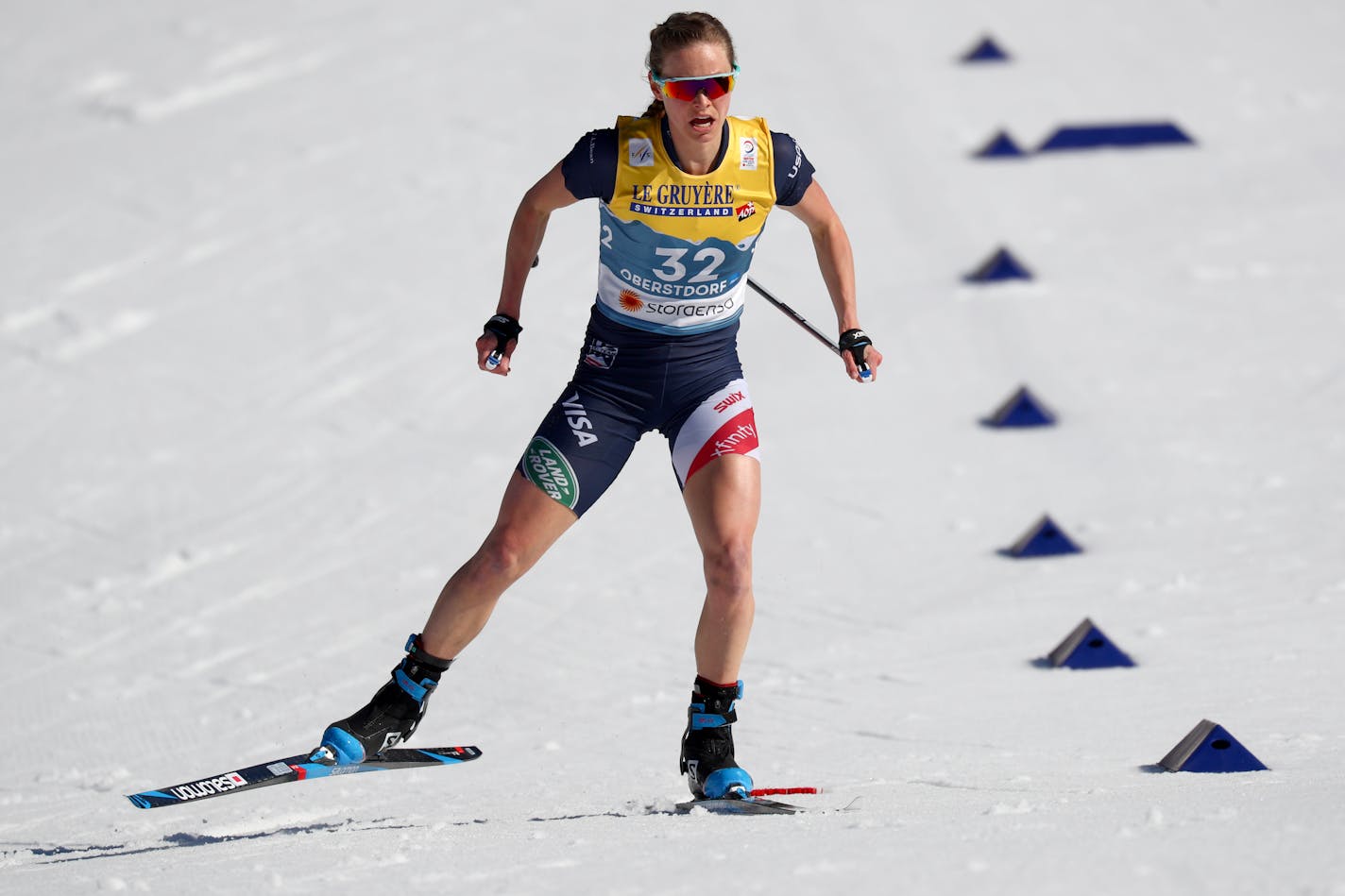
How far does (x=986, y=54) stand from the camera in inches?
543

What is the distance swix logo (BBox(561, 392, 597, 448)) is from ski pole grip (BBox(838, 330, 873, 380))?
662mm

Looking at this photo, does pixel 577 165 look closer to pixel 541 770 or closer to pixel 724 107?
pixel 724 107

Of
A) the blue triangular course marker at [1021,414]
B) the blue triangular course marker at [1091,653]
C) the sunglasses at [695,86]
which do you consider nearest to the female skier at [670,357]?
the sunglasses at [695,86]

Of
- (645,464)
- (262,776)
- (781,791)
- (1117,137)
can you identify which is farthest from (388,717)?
(1117,137)

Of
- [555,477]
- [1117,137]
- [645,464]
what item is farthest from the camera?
[1117,137]

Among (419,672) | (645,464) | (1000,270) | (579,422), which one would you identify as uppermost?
(1000,270)

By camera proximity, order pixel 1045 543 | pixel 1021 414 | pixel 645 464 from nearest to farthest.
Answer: pixel 1045 543 < pixel 645 464 < pixel 1021 414

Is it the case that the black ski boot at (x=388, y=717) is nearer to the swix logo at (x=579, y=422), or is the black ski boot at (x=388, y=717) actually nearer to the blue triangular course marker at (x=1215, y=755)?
the swix logo at (x=579, y=422)

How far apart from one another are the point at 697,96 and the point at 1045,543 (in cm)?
337

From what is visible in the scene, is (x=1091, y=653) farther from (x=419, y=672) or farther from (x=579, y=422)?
(x=419, y=672)

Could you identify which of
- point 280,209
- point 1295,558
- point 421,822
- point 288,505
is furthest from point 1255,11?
point 421,822

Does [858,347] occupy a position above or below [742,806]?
above

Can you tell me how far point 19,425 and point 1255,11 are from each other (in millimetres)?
11009

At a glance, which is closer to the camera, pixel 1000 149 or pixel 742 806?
pixel 742 806
